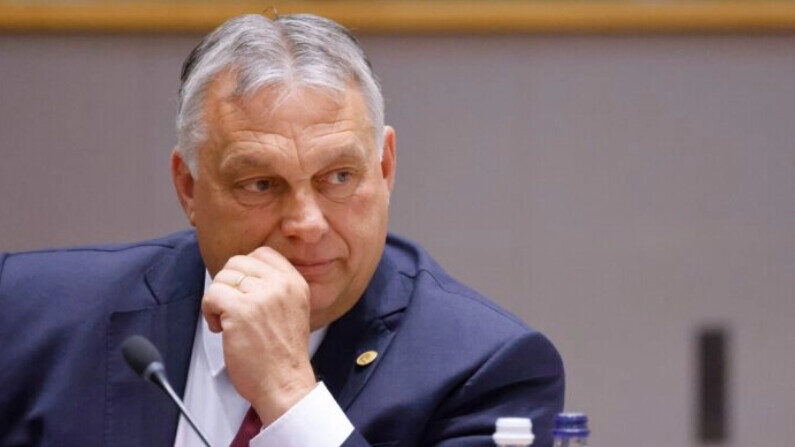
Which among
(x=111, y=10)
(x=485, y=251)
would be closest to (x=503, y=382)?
(x=485, y=251)

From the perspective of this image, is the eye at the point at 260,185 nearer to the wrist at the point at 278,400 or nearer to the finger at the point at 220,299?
the finger at the point at 220,299

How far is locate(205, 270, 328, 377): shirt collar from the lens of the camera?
8.20 ft

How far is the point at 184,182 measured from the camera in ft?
8.27

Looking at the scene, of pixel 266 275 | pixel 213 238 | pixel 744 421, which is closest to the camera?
pixel 266 275

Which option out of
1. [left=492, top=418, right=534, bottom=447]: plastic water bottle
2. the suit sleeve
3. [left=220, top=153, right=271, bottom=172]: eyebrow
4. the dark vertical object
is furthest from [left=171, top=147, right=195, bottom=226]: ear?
the dark vertical object

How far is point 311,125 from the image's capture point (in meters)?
2.31

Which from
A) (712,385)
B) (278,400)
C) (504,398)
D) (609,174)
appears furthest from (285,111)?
(712,385)

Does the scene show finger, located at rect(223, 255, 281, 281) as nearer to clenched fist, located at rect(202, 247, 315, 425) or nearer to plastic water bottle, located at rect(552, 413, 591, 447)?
clenched fist, located at rect(202, 247, 315, 425)

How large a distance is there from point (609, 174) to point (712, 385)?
2.15 ft

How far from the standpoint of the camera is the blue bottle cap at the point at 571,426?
Answer: 6.35 ft

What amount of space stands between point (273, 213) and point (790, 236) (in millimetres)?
2233

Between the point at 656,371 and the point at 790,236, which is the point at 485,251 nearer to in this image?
the point at 656,371

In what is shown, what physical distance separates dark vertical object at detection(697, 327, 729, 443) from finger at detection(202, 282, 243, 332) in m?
2.21

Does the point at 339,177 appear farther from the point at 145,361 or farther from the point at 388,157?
the point at 145,361
